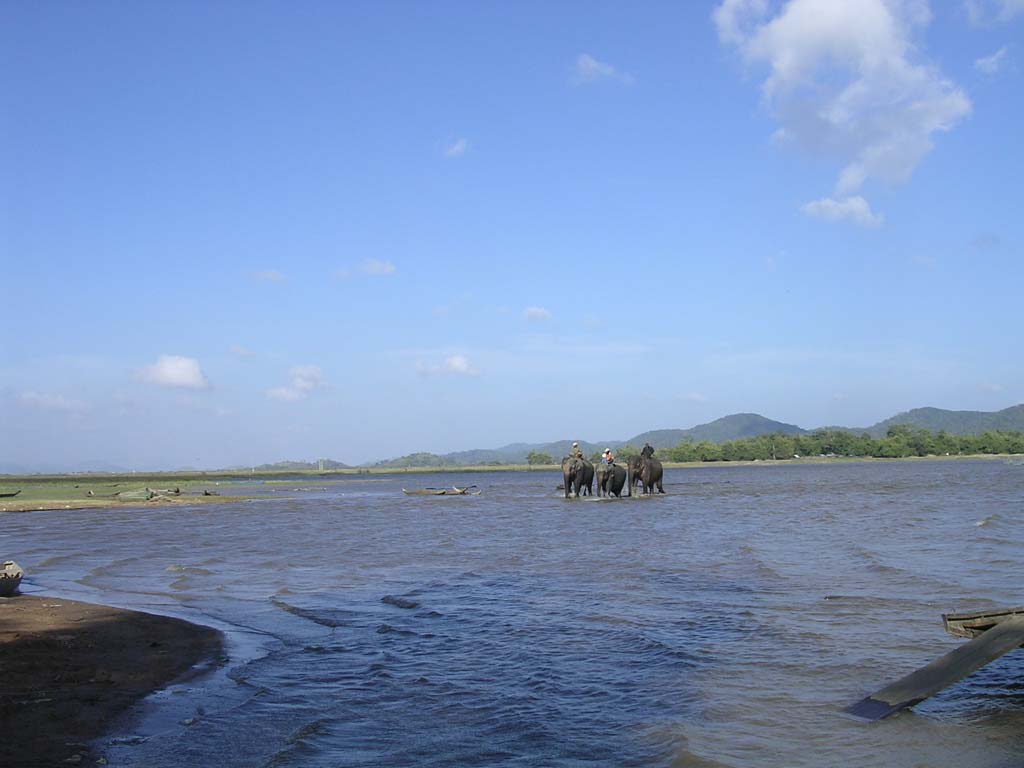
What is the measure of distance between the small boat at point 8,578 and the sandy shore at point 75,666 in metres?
0.32

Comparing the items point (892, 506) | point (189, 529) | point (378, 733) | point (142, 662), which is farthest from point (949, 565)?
point (189, 529)

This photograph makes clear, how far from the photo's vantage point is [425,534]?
2719 centimetres

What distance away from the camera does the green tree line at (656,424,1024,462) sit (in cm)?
15138

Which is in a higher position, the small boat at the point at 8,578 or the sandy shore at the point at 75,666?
the small boat at the point at 8,578

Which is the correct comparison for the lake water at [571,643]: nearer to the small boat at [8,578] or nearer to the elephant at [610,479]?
the small boat at [8,578]

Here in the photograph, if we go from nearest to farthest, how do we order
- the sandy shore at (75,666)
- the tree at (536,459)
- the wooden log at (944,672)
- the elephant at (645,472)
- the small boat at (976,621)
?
the sandy shore at (75,666) < the wooden log at (944,672) < the small boat at (976,621) < the elephant at (645,472) < the tree at (536,459)

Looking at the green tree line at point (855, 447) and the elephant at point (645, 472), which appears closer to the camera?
the elephant at point (645, 472)

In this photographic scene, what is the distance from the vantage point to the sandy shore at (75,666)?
270 inches

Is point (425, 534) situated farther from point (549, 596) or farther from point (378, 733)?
point (378, 733)

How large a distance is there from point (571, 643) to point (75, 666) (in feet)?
18.2

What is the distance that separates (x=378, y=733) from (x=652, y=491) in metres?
42.0

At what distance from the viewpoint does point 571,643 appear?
10930 mm

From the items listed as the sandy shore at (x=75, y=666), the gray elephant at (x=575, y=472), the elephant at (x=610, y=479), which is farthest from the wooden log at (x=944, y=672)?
the gray elephant at (x=575, y=472)

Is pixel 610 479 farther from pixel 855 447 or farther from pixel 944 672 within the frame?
pixel 855 447
